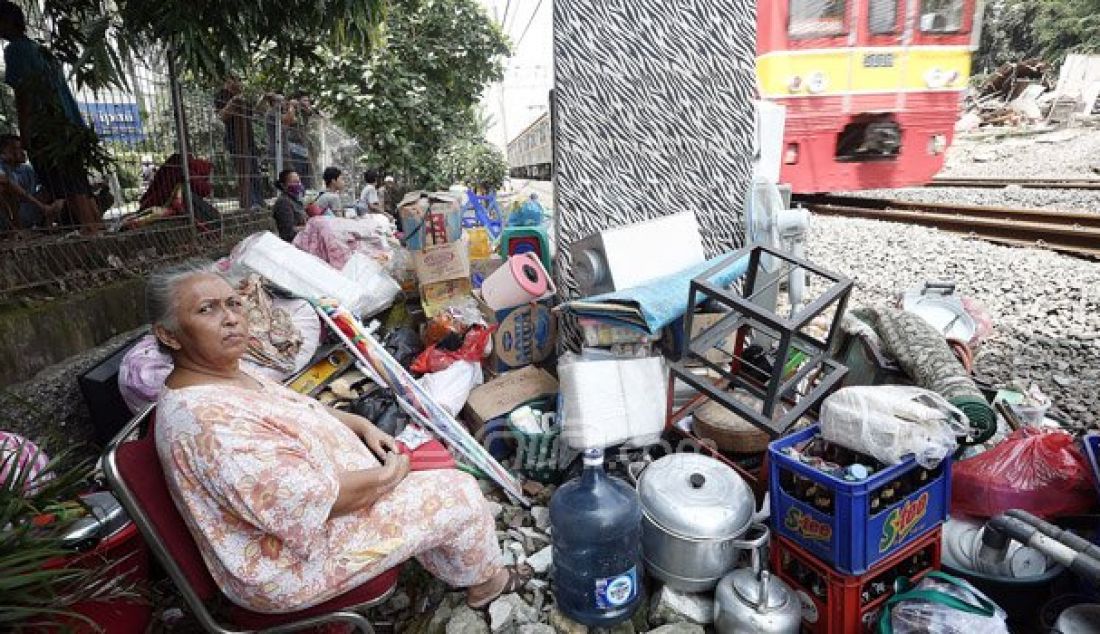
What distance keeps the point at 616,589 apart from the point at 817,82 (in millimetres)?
6039

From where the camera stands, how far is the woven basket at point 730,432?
2607 mm

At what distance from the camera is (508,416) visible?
313 centimetres

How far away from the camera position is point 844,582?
182 cm

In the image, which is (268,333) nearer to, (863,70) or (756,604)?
(756,604)

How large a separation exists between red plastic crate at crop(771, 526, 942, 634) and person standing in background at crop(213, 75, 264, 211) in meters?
6.17

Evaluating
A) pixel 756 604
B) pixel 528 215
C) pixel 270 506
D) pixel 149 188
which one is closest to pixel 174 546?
pixel 270 506

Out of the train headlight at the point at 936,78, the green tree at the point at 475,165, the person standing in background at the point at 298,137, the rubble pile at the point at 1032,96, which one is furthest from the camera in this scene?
the rubble pile at the point at 1032,96

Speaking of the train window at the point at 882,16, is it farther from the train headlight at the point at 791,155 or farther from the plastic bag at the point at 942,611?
the plastic bag at the point at 942,611

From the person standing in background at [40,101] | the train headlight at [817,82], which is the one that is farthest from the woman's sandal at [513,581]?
the train headlight at [817,82]

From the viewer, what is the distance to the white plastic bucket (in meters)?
3.56

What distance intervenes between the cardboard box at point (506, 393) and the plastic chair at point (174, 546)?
1457 mm

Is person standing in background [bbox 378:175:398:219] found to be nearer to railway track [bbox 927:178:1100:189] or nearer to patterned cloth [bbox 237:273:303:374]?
patterned cloth [bbox 237:273:303:374]

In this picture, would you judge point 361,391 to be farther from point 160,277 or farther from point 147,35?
point 147,35

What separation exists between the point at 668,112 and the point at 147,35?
112 inches
